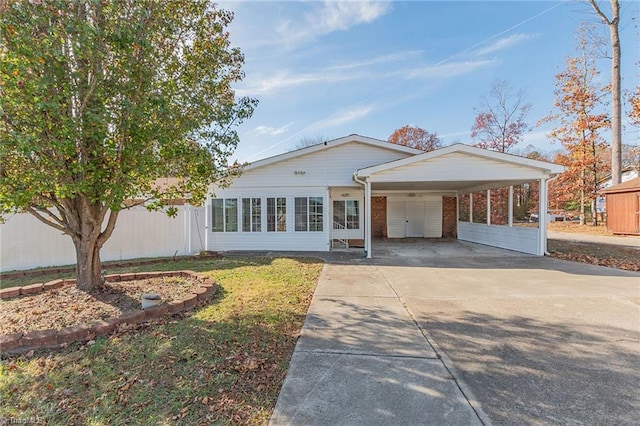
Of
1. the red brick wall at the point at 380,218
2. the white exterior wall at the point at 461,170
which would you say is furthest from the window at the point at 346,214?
the white exterior wall at the point at 461,170

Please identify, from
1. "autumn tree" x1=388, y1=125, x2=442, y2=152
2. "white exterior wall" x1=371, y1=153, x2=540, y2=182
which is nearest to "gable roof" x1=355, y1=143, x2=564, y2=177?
"white exterior wall" x1=371, y1=153, x2=540, y2=182

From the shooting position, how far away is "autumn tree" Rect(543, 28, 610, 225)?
20359 millimetres

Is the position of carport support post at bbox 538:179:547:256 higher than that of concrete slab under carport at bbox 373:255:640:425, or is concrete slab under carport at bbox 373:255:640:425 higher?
carport support post at bbox 538:179:547:256

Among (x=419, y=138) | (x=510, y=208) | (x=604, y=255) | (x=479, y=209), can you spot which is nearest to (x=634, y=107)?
(x=479, y=209)

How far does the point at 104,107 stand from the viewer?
403 cm

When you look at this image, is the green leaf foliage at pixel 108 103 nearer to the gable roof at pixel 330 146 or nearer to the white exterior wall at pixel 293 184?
the gable roof at pixel 330 146

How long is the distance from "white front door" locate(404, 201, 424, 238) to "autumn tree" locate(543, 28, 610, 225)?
13.8 m

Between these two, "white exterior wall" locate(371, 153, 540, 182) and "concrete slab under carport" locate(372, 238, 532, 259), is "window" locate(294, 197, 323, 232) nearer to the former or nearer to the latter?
"concrete slab under carport" locate(372, 238, 532, 259)

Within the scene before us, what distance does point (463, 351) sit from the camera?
344 cm

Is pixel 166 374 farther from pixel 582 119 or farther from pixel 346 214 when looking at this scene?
pixel 582 119

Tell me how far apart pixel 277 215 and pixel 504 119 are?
71.7 ft

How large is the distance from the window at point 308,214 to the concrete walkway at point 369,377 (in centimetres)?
747

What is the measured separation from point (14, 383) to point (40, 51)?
3656mm

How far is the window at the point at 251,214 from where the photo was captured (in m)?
12.3
